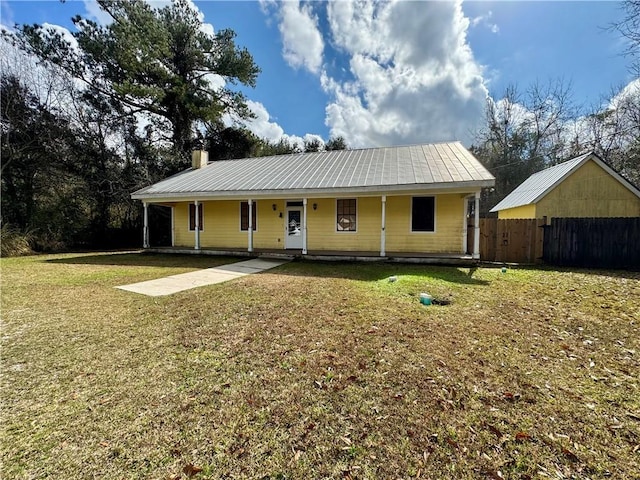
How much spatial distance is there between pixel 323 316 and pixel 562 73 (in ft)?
100

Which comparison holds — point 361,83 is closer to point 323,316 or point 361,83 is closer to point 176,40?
point 176,40

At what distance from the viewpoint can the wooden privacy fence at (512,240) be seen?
34.8 feet

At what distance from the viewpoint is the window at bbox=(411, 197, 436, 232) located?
1127 cm

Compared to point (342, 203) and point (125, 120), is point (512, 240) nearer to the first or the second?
point (342, 203)

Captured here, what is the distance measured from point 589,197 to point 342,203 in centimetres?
1071

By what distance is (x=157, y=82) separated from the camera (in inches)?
792

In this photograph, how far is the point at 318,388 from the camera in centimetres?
284

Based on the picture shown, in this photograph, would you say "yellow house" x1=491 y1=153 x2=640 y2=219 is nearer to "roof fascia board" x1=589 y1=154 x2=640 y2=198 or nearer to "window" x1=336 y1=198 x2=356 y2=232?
"roof fascia board" x1=589 y1=154 x2=640 y2=198

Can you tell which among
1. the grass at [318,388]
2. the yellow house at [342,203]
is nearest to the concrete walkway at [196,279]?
the grass at [318,388]

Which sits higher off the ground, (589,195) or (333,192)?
(589,195)

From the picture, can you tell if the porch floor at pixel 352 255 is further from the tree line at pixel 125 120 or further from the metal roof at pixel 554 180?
the tree line at pixel 125 120

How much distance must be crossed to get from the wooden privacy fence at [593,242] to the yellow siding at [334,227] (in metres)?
3.10

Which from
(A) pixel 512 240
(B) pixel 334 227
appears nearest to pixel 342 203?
(B) pixel 334 227

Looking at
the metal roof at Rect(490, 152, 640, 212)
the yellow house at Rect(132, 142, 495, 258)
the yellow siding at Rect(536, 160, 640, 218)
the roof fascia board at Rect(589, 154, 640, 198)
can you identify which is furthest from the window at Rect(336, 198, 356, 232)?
the roof fascia board at Rect(589, 154, 640, 198)
